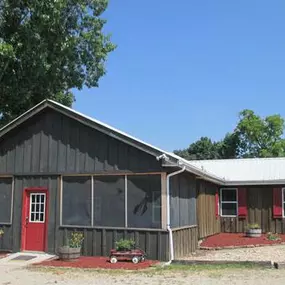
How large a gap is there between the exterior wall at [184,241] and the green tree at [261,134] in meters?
39.4

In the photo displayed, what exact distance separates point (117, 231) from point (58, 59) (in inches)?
395

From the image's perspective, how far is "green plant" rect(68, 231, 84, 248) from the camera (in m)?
14.8

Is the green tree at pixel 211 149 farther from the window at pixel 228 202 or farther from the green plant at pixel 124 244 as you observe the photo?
the green plant at pixel 124 244

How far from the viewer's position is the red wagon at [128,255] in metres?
13.5

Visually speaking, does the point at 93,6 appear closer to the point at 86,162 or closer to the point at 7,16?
the point at 7,16

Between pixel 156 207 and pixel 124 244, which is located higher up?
pixel 156 207

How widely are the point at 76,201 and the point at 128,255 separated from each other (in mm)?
2796

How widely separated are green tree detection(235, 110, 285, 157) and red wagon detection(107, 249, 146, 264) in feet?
142

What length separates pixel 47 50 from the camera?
2077 centimetres

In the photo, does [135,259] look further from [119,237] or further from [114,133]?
[114,133]

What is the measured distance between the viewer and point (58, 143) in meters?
15.8

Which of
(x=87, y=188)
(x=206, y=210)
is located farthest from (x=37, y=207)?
(x=206, y=210)

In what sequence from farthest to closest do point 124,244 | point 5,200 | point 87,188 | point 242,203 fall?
point 242,203
point 5,200
point 87,188
point 124,244

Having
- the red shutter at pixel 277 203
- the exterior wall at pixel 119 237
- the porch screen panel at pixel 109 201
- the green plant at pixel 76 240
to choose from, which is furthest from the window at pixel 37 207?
the red shutter at pixel 277 203
